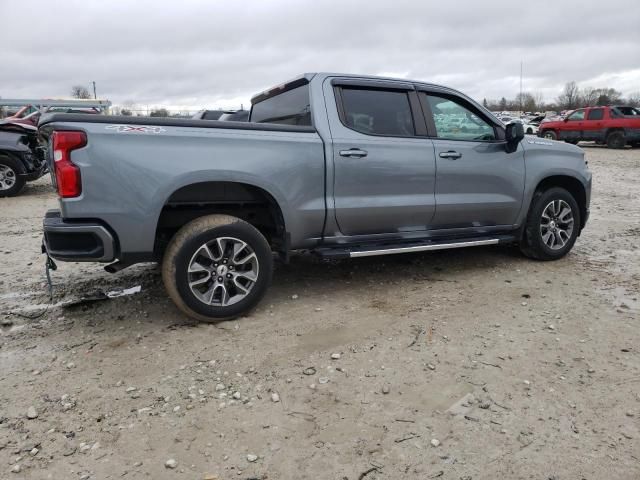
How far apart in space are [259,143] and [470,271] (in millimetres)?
→ 2632

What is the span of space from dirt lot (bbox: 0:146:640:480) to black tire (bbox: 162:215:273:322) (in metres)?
0.14

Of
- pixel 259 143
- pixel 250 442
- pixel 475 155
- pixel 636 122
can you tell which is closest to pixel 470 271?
pixel 475 155

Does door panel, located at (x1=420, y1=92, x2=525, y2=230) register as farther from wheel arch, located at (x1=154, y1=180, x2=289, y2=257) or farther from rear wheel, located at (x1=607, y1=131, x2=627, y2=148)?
rear wheel, located at (x1=607, y1=131, x2=627, y2=148)

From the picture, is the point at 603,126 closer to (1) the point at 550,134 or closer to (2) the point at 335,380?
(1) the point at 550,134

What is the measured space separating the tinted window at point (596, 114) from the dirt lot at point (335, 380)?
19.4 metres

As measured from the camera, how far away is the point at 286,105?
15.2ft

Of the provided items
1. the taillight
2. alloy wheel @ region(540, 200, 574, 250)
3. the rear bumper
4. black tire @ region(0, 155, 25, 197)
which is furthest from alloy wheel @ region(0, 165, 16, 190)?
alloy wheel @ region(540, 200, 574, 250)

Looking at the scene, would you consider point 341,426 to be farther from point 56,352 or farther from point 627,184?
point 627,184

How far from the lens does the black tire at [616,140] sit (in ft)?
68.1

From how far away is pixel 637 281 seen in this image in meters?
4.74

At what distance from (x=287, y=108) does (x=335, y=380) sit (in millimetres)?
2637

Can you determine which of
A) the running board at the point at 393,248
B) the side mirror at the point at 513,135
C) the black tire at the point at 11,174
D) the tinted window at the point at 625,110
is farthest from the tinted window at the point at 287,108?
the tinted window at the point at 625,110

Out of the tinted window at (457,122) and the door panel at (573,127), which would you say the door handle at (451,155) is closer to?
the tinted window at (457,122)

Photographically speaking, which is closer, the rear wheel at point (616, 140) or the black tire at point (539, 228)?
the black tire at point (539, 228)
